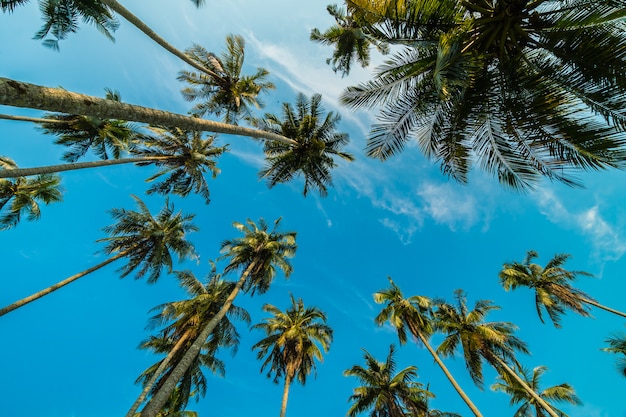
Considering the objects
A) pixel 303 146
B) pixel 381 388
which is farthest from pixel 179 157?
pixel 381 388

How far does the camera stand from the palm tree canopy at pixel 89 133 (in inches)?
593

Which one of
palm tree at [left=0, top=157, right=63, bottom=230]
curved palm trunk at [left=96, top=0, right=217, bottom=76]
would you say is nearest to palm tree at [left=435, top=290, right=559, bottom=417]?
curved palm trunk at [left=96, top=0, right=217, bottom=76]

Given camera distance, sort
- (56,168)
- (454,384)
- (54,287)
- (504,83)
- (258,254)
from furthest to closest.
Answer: (258,254)
(454,384)
(54,287)
(56,168)
(504,83)

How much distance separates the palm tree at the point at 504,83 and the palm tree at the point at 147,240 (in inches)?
602

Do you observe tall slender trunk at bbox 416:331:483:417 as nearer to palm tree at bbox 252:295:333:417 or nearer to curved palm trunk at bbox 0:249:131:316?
palm tree at bbox 252:295:333:417

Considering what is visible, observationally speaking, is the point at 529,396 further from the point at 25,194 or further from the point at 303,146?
the point at 25,194

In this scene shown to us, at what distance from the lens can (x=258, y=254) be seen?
18.8 meters

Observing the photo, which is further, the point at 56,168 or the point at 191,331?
the point at 191,331

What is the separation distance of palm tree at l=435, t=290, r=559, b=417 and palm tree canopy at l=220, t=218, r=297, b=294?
12339 mm

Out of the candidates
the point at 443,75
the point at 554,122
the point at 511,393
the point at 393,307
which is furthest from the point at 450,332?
the point at 443,75

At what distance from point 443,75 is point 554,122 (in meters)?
3.16

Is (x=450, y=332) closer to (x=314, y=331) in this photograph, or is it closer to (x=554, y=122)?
(x=314, y=331)

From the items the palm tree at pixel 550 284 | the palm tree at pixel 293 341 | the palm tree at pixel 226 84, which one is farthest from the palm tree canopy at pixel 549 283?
the palm tree at pixel 226 84

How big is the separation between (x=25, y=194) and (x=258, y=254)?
17311 mm
